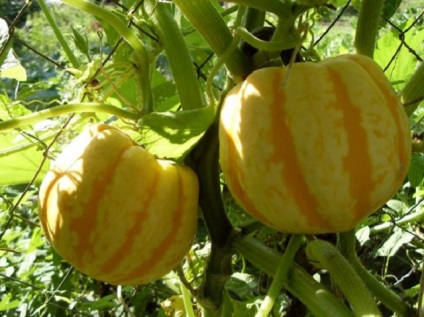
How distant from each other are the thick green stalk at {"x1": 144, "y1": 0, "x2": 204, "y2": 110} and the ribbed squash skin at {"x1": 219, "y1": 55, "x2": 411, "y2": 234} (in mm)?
141

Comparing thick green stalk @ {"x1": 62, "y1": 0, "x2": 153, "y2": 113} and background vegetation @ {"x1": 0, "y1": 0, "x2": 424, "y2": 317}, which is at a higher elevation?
thick green stalk @ {"x1": 62, "y1": 0, "x2": 153, "y2": 113}

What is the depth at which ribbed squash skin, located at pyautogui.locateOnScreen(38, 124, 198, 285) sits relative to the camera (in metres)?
0.71

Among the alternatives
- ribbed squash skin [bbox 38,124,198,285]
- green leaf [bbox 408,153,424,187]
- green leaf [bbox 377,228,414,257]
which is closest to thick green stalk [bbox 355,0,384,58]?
ribbed squash skin [bbox 38,124,198,285]

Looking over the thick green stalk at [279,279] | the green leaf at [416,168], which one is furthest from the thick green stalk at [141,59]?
the green leaf at [416,168]

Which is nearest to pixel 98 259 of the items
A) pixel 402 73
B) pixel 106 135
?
pixel 106 135

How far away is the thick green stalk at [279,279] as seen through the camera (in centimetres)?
75

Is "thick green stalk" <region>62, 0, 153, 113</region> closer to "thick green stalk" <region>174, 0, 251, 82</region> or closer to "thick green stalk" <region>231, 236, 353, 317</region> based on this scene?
"thick green stalk" <region>174, 0, 251, 82</region>

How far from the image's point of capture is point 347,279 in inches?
29.1

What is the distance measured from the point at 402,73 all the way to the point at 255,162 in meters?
0.64

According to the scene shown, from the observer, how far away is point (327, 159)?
1.98ft

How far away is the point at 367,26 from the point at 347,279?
11.7 inches

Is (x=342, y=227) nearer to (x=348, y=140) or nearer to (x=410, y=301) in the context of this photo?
(x=348, y=140)

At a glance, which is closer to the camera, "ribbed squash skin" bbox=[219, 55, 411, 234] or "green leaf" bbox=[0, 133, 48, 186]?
"ribbed squash skin" bbox=[219, 55, 411, 234]

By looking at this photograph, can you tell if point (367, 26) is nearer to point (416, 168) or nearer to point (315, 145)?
point (315, 145)
